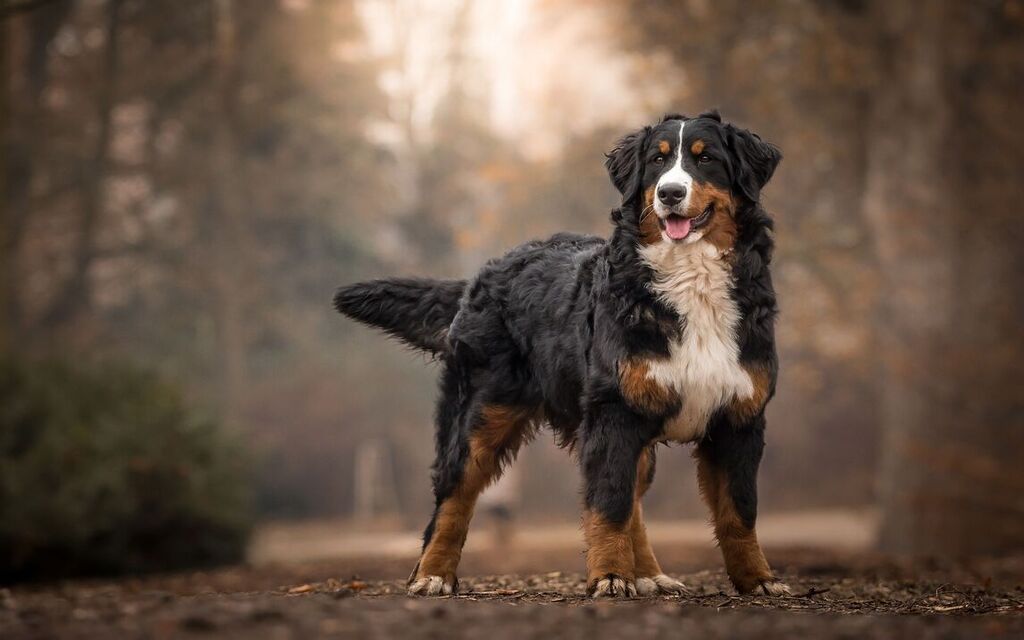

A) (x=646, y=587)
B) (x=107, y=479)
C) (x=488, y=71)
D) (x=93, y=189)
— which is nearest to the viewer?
(x=646, y=587)

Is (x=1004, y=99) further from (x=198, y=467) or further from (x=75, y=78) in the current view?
(x=75, y=78)

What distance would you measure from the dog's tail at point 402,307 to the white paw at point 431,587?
4.88 ft

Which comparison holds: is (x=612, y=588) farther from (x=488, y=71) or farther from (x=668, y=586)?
(x=488, y=71)

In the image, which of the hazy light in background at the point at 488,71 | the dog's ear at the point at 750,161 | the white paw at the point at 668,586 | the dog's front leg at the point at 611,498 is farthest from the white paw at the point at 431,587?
the hazy light in background at the point at 488,71

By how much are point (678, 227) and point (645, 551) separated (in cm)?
187

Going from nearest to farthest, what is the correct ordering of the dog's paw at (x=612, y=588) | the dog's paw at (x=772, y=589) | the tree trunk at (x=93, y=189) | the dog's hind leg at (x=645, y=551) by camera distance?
the dog's paw at (x=612, y=588) < the dog's paw at (x=772, y=589) < the dog's hind leg at (x=645, y=551) < the tree trunk at (x=93, y=189)

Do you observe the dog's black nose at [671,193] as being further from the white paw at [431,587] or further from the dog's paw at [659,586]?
the white paw at [431,587]

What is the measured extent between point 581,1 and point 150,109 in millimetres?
11067

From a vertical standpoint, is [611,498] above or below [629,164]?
below

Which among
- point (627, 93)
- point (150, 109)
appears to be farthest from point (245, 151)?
point (627, 93)

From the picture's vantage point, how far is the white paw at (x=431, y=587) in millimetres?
A: 6875

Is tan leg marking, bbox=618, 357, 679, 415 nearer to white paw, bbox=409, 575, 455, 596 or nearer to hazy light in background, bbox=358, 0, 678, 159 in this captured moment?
white paw, bbox=409, 575, 455, 596

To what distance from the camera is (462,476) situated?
7.10 meters

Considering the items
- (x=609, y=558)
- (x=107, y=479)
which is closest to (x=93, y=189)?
(x=107, y=479)
